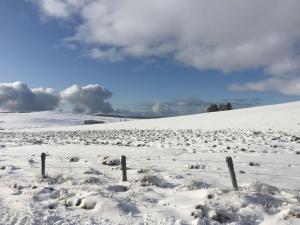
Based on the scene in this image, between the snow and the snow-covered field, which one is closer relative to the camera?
the snow-covered field

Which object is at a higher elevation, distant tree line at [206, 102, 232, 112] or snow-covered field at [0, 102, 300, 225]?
distant tree line at [206, 102, 232, 112]

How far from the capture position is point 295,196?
1152 centimetres

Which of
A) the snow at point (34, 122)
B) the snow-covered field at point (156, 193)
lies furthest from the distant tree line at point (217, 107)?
the snow-covered field at point (156, 193)

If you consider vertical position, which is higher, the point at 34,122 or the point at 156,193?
the point at 34,122

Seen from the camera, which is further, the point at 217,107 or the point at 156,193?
the point at 217,107

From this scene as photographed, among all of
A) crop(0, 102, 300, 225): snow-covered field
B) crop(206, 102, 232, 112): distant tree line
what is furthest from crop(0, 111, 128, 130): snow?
crop(0, 102, 300, 225): snow-covered field

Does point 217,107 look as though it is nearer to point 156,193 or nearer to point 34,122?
point 34,122

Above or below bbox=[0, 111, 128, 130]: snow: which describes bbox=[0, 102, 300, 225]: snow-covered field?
below

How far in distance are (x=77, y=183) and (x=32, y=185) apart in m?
1.64

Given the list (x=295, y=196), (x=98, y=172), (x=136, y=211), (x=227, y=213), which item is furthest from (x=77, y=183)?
(x=295, y=196)

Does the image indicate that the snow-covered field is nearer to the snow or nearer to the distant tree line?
the snow

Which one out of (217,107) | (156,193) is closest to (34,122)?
(217,107)

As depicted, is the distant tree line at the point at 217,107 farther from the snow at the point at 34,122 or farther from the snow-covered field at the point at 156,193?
the snow-covered field at the point at 156,193

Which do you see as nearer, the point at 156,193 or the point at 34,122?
the point at 156,193
